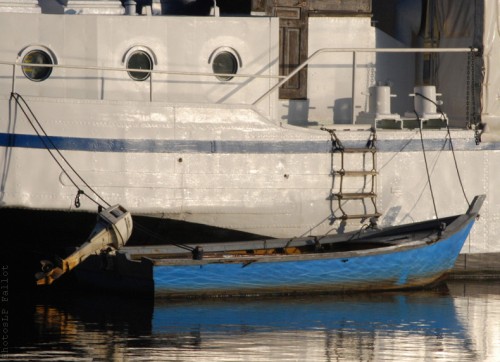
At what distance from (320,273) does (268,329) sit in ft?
7.86

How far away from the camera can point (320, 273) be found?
1827 centimetres

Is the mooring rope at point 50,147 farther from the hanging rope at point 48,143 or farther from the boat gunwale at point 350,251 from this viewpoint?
the boat gunwale at point 350,251

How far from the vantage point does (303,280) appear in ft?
59.8

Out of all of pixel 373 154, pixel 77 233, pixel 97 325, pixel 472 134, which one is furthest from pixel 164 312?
pixel 472 134

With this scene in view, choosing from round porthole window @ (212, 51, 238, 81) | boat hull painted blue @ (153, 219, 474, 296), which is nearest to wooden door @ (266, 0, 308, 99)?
round porthole window @ (212, 51, 238, 81)

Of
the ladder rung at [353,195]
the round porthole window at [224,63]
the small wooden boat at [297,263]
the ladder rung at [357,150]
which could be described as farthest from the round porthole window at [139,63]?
the ladder rung at [353,195]

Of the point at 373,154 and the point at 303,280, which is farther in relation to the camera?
the point at 373,154

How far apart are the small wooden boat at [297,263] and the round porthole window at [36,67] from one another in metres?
2.77

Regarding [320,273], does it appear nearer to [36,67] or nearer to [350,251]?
[350,251]

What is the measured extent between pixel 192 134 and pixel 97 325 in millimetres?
3655

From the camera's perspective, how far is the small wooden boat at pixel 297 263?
1775 centimetres

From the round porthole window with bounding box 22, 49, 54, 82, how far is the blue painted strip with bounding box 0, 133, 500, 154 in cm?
105

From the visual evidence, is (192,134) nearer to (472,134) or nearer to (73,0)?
(73,0)

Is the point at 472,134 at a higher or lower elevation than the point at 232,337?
higher
